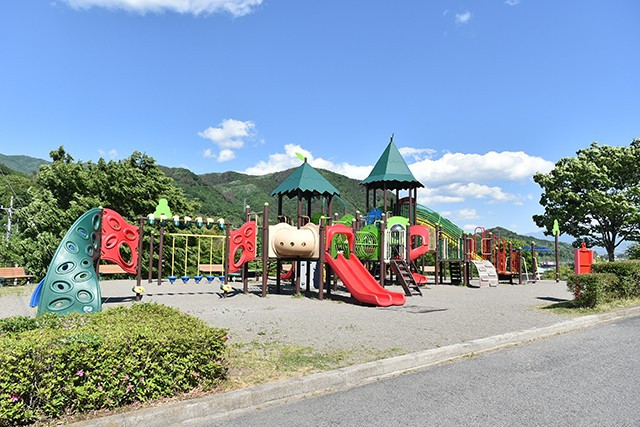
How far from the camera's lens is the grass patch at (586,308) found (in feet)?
33.1

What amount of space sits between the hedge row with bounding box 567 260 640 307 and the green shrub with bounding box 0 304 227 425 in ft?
31.8

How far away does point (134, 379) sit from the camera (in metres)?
3.87

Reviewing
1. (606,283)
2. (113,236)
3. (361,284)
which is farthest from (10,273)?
(606,283)

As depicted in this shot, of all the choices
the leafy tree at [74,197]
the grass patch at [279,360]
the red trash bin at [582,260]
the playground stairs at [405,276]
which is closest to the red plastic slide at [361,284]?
the playground stairs at [405,276]

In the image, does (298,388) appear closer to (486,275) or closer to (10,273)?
(486,275)

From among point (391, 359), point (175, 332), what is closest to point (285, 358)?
point (391, 359)

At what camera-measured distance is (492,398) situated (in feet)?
14.3

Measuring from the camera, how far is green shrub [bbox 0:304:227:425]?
11.2ft

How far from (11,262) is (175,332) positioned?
2210 centimetres

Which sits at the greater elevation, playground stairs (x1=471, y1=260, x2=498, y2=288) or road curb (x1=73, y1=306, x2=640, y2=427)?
playground stairs (x1=471, y1=260, x2=498, y2=288)

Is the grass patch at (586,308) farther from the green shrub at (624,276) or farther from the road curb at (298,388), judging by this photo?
the road curb at (298,388)

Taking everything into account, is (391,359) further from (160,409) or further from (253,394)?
(160,409)

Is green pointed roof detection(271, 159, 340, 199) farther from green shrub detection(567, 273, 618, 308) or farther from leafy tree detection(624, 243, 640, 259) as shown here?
leafy tree detection(624, 243, 640, 259)

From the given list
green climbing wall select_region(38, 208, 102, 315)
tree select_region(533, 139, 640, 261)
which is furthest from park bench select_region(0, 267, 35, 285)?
tree select_region(533, 139, 640, 261)
